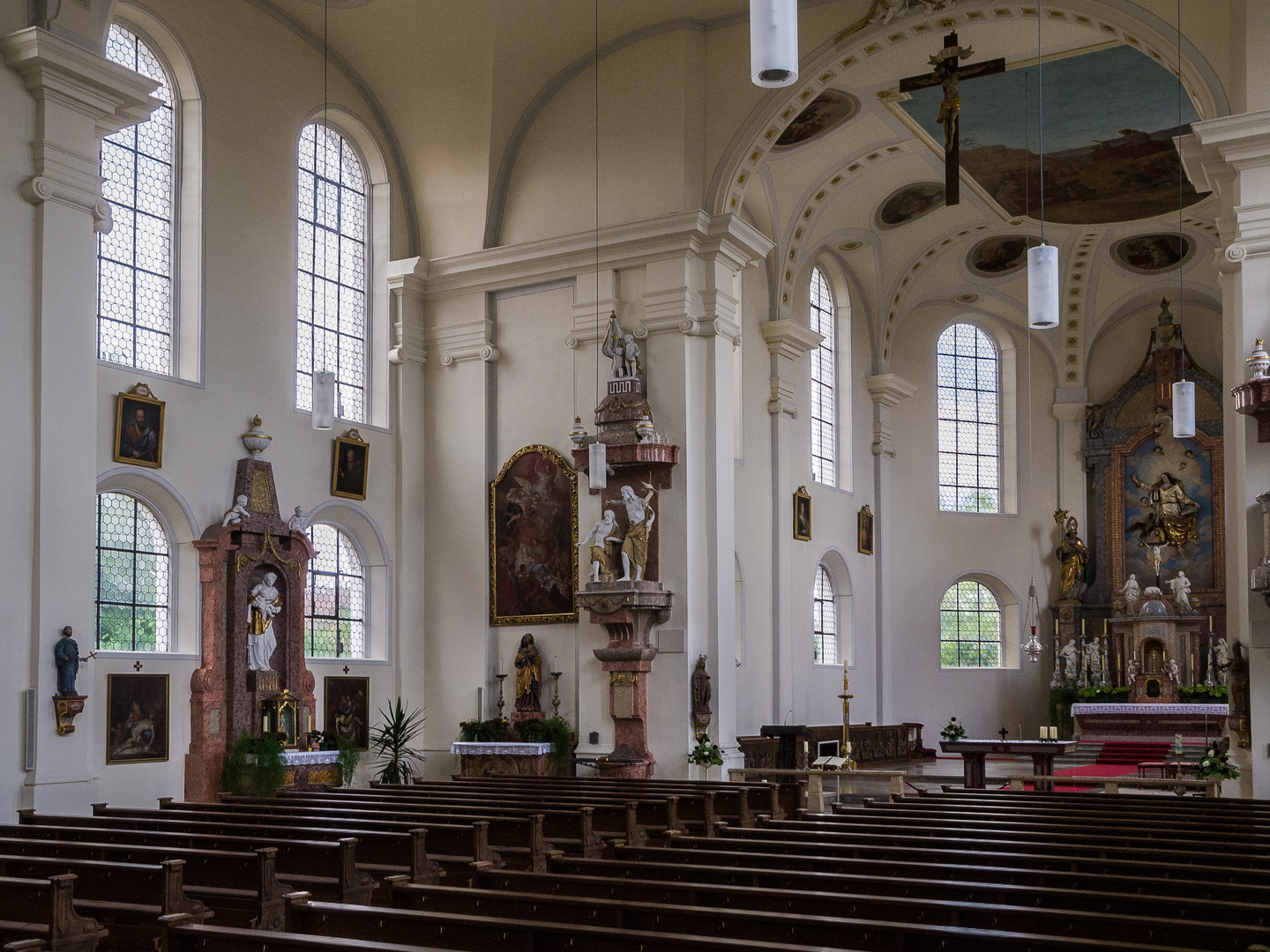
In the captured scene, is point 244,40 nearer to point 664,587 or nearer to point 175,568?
point 175,568

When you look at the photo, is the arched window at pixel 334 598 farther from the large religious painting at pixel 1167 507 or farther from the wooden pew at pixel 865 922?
the large religious painting at pixel 1167 507

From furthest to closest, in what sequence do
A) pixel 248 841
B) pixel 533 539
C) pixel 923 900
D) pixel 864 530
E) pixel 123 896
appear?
1. pixel 864 530
2. pixel 533 539
3. pixel 248 841
4. pixel 123 896
5. pixel 923 900

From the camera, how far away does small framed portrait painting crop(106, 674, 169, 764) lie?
1280cm

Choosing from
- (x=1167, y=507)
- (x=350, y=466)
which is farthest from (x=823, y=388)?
(x=350, y=466)

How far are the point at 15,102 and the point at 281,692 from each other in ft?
21.4

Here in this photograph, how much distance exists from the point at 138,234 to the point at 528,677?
22.5ft

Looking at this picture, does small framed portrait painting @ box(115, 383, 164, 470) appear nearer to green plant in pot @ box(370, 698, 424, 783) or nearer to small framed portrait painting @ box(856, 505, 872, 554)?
green plant in pot @ box(370, 698, 424, 783)

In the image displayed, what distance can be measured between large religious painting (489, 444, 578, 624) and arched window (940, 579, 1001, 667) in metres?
11.5

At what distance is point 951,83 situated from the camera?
585 inches

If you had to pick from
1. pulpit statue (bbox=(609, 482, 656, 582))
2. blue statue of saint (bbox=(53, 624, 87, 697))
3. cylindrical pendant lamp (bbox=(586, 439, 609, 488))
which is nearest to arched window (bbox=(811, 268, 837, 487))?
pulpit statue (bbox=(609, 482, 656, 582))

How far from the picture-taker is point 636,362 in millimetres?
15984

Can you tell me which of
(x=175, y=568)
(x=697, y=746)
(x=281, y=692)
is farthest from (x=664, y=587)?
(x=175, y=568)

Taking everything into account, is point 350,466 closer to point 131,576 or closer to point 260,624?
point 260,624

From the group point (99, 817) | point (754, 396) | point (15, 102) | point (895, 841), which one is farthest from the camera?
point (754, 396)
